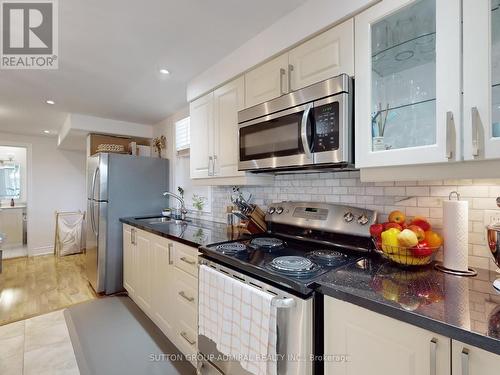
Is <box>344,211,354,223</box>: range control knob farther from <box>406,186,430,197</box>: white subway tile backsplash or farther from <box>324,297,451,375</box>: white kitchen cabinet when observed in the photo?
→ <box>324,297,451,375</box>: white kitchen cabinet

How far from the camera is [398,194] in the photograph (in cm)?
132

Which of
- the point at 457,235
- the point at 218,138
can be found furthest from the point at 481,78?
the point at 218,138

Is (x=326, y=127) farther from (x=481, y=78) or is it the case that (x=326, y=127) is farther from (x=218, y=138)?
(x=218, y=138)

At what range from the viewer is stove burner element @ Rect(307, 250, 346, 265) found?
4.09 ft

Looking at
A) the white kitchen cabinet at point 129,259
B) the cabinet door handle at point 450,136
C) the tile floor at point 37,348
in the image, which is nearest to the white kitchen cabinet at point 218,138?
the white kitchen cabinet at point 129,259

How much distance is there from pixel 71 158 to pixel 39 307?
3.41m

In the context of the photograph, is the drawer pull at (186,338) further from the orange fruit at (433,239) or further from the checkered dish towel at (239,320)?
the orange fruit at (433,239)

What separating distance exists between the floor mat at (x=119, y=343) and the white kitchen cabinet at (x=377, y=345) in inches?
51.3

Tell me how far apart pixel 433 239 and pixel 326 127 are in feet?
2.26

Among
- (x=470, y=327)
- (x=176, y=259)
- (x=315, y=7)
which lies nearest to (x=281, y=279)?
(x=470, y=327)

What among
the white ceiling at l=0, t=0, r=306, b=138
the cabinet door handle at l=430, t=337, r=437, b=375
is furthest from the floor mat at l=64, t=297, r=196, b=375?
the white ceiling at l=0, t=0, r=306, b=138

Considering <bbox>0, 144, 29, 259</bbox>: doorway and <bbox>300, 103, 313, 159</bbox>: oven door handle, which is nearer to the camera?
<bbox>300, 103, 313, 159</bbox>: oven door handle

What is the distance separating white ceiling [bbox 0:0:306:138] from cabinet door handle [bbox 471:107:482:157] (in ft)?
3.51

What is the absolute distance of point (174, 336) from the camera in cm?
191
